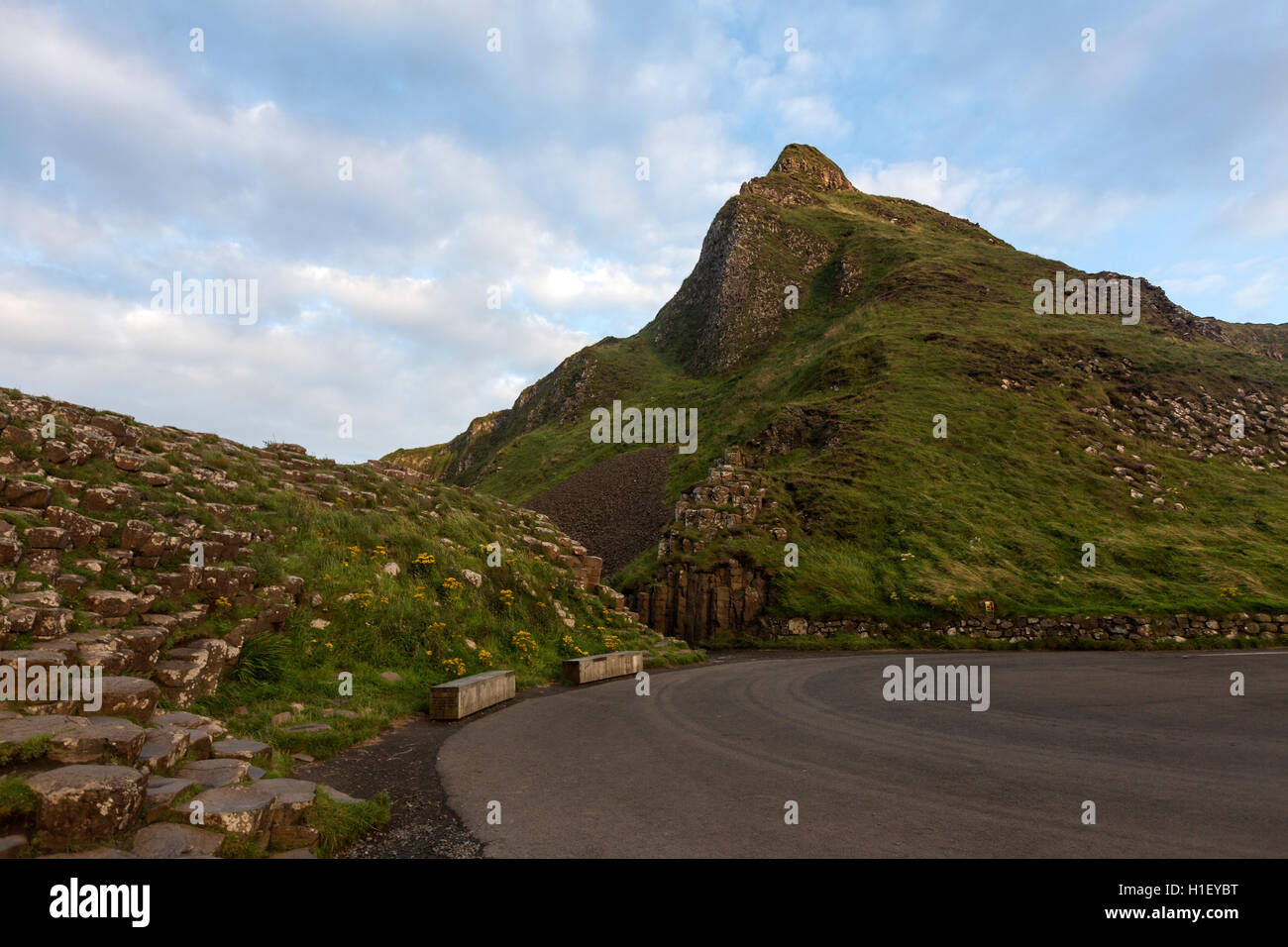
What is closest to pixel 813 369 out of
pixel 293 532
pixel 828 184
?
pixel 293 532

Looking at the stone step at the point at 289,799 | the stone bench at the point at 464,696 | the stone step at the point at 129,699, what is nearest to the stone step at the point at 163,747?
the stone step at the point at 129,699

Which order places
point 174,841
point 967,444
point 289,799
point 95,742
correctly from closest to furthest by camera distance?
point 174,841, point 95,742, point 289,799, point 967,444

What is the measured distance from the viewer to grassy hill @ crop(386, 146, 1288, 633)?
31.0m

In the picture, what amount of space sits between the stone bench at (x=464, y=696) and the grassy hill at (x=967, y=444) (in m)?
18.8

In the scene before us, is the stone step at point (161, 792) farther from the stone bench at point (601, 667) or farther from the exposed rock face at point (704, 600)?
the exposed rock face at point (704, 600)

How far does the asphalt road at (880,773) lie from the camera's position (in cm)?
596

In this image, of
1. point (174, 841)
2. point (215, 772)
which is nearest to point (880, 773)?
point (174, 841)

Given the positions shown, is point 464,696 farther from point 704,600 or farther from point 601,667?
point 704,600

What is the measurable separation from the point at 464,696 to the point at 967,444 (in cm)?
4148

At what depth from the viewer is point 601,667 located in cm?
1816

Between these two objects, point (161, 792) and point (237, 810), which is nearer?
point (237, 810)

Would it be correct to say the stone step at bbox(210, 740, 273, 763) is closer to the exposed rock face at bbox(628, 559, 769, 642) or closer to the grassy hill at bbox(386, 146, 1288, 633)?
the exposed rock face at bbox(628, 559, 769, 642)

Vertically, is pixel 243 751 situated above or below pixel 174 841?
below
